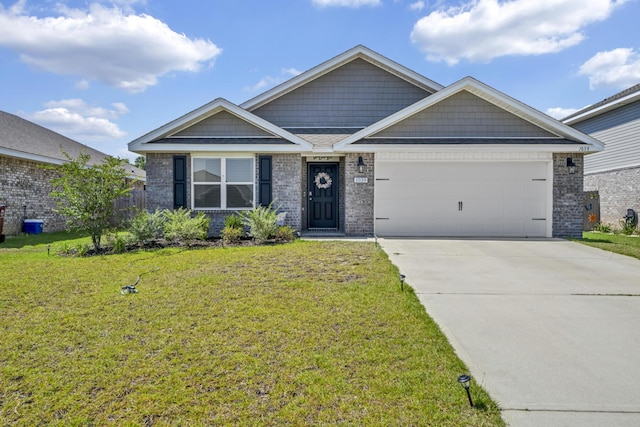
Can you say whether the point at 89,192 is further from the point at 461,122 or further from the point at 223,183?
the point at 461,122

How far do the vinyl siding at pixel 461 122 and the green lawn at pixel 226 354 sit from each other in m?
6.51

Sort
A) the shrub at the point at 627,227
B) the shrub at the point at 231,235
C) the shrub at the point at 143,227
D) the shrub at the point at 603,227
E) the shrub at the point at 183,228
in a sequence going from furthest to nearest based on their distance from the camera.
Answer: the shrub at the point at 603,227 < the shrub at the point at 627,227 < the shrub at the point at 231,235 < the shrub at the point at 183,228 < the shrub at the point at 143,227

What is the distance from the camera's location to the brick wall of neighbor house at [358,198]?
11.0 metres

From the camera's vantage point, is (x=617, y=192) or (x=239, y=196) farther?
(x=617, y=192)

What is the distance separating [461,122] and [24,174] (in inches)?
593

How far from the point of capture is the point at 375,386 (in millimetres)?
2744

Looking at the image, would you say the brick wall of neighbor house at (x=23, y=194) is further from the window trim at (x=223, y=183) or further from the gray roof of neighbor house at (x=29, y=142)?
the window trim at (x=223, y=183)

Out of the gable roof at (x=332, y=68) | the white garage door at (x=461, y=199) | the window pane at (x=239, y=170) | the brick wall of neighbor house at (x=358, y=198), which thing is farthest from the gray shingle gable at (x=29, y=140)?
the white garage door at (x=461, y=199)

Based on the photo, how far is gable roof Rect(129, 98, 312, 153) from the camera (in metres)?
10.7

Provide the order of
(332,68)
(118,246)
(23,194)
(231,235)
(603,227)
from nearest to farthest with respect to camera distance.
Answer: (118,246)
(231,235)
(23,194)
(332,68)
(603,227)

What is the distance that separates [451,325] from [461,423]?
5.95ft

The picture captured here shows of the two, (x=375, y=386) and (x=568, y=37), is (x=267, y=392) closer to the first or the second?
(x=375, y=386)

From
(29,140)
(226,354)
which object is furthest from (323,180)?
(29,140)

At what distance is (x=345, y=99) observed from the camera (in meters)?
13.8
